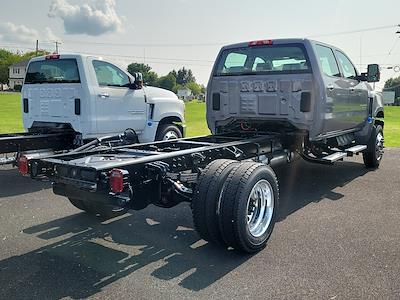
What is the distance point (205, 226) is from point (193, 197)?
0.29 meters

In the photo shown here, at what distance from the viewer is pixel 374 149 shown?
852 cm

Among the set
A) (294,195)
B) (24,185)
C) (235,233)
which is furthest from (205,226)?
(24,185)

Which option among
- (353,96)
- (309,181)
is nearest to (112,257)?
(309,181)

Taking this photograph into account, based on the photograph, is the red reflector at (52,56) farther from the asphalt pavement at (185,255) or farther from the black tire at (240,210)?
the black tire at (240,210)

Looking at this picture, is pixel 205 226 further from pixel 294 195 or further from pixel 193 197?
pixel 294 195

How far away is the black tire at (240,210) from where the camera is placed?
155 inches

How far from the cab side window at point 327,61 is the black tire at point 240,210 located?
118 inches

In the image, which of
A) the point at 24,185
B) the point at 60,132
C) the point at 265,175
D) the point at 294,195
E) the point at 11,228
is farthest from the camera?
the point at 60,132

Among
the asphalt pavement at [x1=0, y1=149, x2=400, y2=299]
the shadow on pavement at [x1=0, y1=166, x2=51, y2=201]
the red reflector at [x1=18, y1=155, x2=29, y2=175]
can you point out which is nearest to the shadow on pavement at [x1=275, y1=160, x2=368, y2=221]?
the asphalt pavement at [x1=0, y1=149, x2=400, y2=299]

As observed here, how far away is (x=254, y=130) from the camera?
282 inches

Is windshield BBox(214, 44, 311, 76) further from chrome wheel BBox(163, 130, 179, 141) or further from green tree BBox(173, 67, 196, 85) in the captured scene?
green tree BBox(173, 67, 196, 85)

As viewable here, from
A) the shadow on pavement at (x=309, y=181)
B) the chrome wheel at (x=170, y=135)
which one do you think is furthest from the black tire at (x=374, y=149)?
the chrome wheel at (x=170, y=135)

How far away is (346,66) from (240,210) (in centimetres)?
492

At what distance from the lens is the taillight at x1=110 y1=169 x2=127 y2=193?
361 cm
